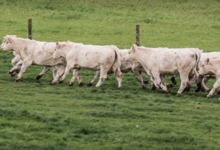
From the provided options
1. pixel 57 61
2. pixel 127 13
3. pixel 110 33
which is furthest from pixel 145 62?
pixel 127 13

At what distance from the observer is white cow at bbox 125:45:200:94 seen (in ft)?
46.8

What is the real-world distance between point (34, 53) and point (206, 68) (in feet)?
20.5

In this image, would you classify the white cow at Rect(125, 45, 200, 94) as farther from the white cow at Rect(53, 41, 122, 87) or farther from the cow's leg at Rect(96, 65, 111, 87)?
the cow's leg at Rect(96, 65, 111, 87)

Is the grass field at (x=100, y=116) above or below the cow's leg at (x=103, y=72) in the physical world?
below

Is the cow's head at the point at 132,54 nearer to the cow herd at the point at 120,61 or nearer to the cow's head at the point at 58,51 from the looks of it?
the cow herd at the point at 120,61

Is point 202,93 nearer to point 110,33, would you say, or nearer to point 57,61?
point 57,61

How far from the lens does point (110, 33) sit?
98.1 feet

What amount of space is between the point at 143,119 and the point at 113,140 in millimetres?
1718

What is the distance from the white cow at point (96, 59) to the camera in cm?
1518

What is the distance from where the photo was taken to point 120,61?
1595cm

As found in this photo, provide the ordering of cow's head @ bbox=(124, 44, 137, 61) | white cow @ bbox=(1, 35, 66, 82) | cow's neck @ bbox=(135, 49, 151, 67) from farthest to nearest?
white cow @ bbox=(1, 35, 66, 82)
cow's head @ bbox=(124, 44, 137, 61)
cow's neck @ bbox=(135, 49, 151, 67)

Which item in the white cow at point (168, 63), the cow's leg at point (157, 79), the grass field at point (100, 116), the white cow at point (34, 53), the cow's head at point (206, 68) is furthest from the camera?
the white cow at point (34, 53)

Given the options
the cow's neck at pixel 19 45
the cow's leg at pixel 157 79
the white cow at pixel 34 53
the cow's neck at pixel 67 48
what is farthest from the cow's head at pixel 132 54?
the cow's neck at pixel 19 45

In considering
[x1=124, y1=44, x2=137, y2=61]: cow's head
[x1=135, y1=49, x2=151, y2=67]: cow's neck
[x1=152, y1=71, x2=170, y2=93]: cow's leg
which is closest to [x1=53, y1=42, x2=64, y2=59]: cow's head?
[x1=124, y1=44, x2=137, y2=61]: cow's head
